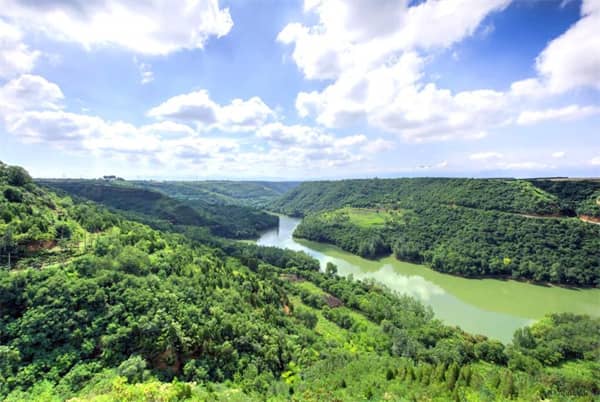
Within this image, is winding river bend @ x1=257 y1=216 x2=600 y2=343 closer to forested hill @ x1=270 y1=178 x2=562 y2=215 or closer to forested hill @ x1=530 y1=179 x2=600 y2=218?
forested hill @ x1=530 y1=179 x2=600 y2=218

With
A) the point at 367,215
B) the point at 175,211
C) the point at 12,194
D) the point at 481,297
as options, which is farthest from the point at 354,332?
the point at 175,211

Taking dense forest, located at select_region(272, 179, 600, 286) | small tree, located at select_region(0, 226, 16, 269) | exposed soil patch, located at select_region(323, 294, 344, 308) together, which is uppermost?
small tree, located at select_region(0, 226, 16, 269)

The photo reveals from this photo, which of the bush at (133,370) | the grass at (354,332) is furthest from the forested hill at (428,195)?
the bush at (133,370)

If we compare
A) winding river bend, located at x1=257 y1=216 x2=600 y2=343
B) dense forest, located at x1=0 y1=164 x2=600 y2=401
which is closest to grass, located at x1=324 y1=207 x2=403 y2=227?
winding river bend, located at x1=257 y1=216 x2=600 y2=343

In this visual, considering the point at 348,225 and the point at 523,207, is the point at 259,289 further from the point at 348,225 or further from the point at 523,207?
the point at 523,207

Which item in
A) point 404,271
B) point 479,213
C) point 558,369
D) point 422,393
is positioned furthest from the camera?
point 479,213

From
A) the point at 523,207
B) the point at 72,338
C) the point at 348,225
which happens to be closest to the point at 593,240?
the point at 523,207
